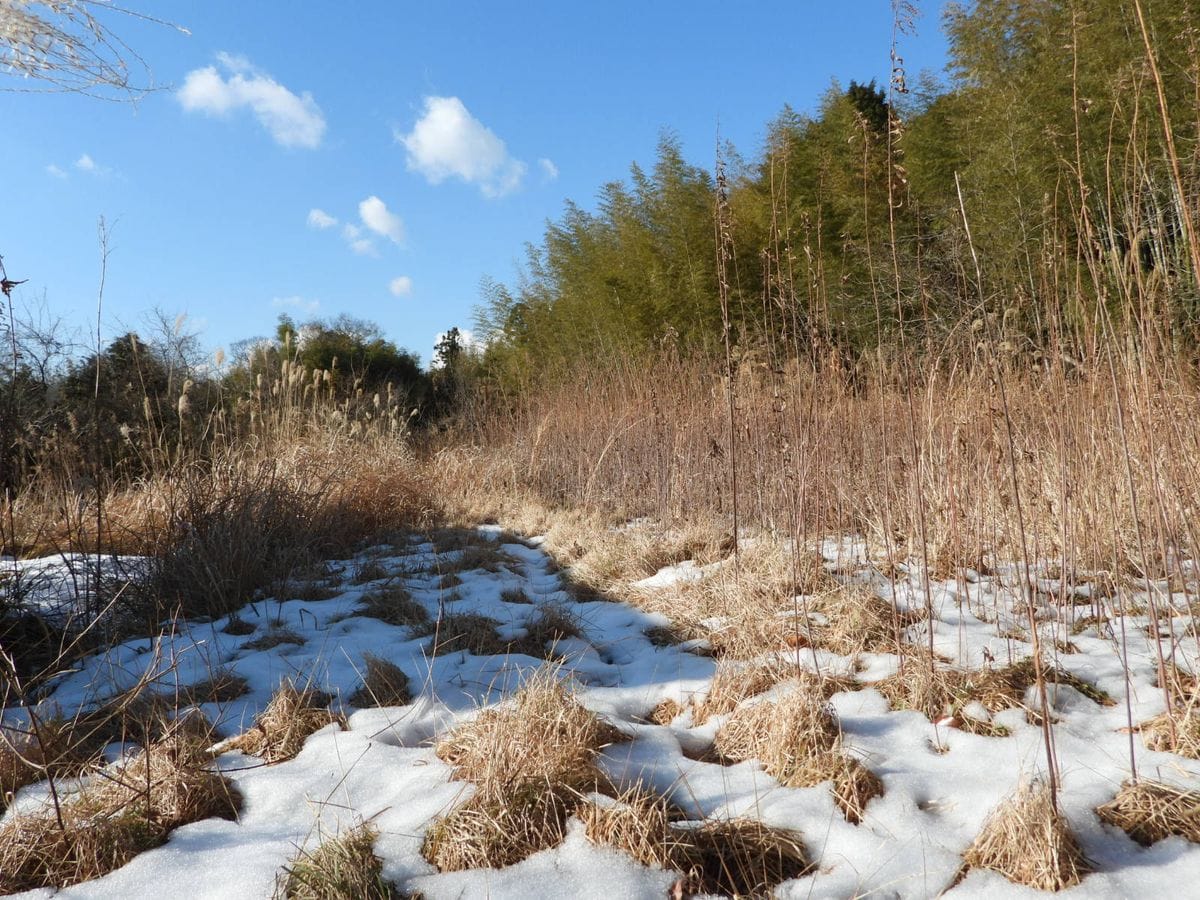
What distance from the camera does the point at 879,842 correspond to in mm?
1306

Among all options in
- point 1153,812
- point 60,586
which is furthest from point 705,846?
point 60,586

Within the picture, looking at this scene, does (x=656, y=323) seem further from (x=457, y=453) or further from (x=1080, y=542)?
(x=1080, y=542)

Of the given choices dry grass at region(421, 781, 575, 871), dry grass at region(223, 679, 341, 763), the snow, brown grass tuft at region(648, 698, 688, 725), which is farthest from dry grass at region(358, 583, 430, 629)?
dry grass at region(421, 781, 575, 871)

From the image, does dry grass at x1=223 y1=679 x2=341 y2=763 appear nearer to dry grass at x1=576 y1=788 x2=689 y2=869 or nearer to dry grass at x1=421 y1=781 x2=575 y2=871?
dry grass at x1=421 y1=781 x2=575 y2=871

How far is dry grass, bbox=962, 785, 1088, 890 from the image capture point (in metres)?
1.18

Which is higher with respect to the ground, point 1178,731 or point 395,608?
point 395,608

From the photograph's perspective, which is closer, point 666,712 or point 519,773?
point 519,773

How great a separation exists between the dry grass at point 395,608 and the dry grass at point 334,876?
4.67 feet

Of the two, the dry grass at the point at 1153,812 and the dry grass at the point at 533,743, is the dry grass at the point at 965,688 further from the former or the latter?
the dry grass at the point at 533,743

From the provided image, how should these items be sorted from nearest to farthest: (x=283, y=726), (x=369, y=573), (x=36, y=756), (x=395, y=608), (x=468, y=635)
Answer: (x=36, y=756) < (x=283, y=726) < (x=468, y=635) < (x=395, y=608) < (x=369, y=573)

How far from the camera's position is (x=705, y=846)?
132cm

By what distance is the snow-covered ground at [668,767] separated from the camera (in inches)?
48.9

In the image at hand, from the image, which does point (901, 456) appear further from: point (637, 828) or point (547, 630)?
point (637, 828)

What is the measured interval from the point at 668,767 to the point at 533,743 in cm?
31
